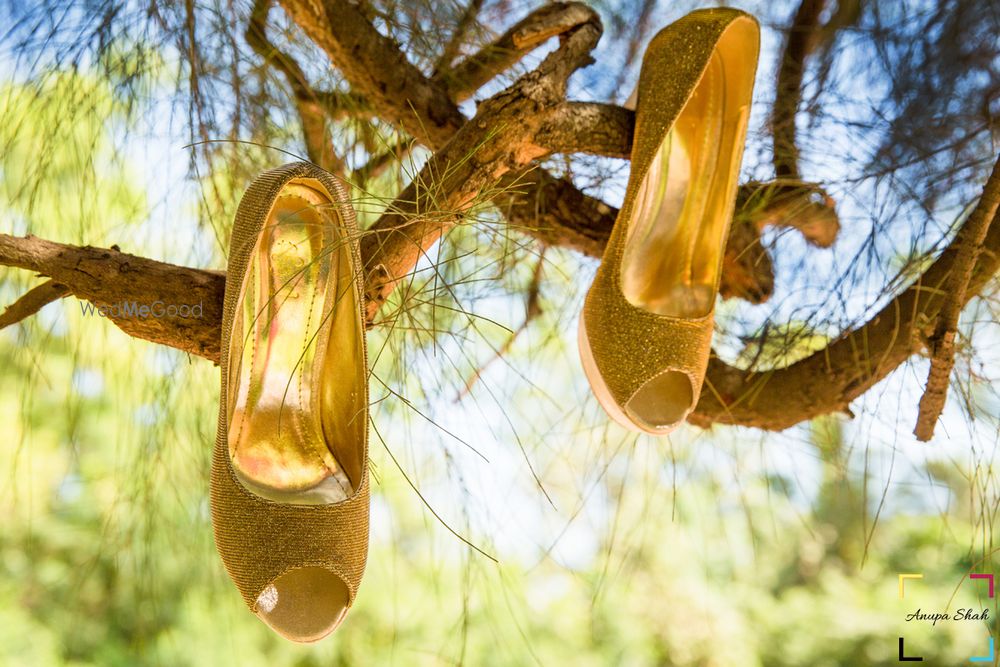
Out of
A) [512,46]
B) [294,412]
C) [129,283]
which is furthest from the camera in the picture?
[512,46]

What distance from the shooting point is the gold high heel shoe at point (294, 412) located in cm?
57

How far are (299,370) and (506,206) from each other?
21 centimetres

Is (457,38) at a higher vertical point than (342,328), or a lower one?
higher

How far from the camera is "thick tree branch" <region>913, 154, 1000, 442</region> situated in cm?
61

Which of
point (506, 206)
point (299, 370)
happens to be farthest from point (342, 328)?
point (506, 206)

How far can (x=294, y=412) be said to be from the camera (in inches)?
27.0

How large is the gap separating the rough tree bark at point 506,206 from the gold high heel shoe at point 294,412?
38 millimetres

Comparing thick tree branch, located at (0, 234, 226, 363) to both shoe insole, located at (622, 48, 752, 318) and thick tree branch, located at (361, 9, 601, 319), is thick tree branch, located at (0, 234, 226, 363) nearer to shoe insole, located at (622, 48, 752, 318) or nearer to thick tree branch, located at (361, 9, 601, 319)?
thick tree branch, located at (361, 9, 601, 319)

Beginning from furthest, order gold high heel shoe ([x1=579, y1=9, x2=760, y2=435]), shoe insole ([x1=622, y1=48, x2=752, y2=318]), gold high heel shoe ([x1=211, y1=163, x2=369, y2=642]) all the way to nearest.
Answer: shoe insole ([x1=622, y1=48, x2=752, y2=318])
gold high heel shoe ([x1=579, y1=9, x2=760, y2=435])
gold high heel shoe ([x1=211, y1=163, x2=369, y2=642])

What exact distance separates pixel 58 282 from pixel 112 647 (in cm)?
124

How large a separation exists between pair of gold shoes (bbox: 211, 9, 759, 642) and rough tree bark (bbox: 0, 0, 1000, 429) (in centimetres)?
4

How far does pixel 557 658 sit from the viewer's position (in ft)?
5.65

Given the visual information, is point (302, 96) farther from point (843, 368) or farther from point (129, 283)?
point (843, 368)

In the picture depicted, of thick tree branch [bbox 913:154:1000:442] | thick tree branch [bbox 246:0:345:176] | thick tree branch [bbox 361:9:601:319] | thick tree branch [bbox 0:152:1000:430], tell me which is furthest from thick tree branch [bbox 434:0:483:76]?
thick tree branch [bbox 913:154:1000:442]
